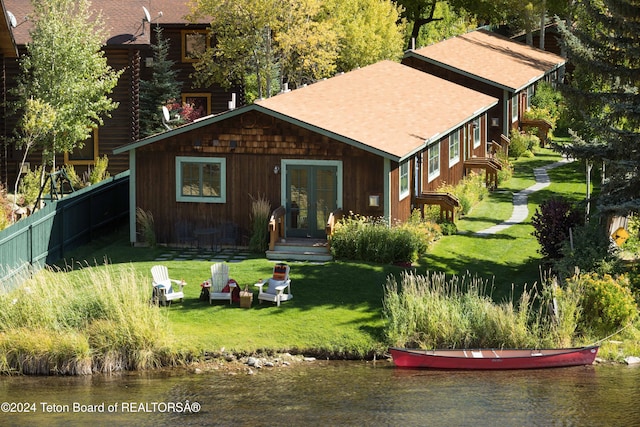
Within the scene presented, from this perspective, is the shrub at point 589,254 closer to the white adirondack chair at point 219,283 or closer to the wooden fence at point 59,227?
the white adirondack chair at point 219,283

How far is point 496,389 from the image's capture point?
76.1ft

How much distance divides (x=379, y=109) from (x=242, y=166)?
661 centimetres

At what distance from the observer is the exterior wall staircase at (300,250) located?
104ft

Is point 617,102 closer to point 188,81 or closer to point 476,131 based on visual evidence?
point 476,131

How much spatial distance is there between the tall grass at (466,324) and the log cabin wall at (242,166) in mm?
6916

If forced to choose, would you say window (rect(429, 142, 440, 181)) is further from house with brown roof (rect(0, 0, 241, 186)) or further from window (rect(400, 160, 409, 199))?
house with brown roof (rect(0, 0, 241, 186))

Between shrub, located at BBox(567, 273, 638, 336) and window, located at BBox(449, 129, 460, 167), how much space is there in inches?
616

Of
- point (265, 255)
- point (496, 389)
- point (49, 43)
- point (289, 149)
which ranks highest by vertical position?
point (49, 43)

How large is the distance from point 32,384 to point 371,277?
A: 9206 mm

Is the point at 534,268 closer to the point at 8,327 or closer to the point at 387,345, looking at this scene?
the point at 387,345

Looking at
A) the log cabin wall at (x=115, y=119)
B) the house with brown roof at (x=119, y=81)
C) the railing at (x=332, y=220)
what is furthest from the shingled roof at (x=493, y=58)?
the railing at (x=332, y=220)

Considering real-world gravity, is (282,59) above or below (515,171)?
above

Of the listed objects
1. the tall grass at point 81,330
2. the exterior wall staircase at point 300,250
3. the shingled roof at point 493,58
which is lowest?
the tall grass at point 81,330

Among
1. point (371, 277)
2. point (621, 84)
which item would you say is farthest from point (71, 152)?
point (621, 84)
